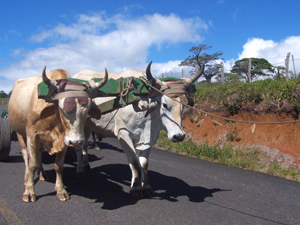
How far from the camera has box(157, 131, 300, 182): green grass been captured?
653 cm

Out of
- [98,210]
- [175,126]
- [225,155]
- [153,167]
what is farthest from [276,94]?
[98,210]

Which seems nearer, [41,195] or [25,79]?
[41,195]

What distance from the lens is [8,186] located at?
5145 millimetres

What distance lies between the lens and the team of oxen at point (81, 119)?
3896mm

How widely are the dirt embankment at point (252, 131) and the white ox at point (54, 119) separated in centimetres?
557

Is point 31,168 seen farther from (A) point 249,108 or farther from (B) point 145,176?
(A) point 249,108

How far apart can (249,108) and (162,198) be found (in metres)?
5.52

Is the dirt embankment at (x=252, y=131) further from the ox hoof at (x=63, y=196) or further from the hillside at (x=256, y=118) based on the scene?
the ox hoof at (x=63, y=196)

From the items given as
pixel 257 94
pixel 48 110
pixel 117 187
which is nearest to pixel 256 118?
pixel 257 94

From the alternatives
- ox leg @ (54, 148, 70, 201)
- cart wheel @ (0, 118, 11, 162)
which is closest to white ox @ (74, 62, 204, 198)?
ox leg @ (54, 148, 70, 201)

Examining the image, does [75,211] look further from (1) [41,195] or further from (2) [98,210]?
(1) [41,195]

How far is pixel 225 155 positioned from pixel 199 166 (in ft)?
3.99

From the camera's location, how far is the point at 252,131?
859cm

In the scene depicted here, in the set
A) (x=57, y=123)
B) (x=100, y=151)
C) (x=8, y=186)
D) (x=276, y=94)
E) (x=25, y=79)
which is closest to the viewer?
(x=57, y=123)
